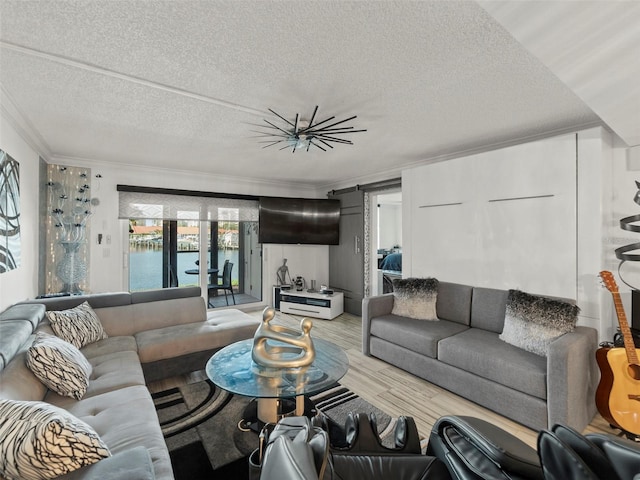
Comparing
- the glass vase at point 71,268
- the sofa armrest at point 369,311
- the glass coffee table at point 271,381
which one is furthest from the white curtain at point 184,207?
the glass coffee table at point 271,381

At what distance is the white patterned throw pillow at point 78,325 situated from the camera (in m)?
2.42

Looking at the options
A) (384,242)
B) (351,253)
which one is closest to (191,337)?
(351,253)

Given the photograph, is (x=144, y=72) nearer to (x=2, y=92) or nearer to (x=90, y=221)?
(x=2, y=92)

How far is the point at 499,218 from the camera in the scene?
331 centimetres

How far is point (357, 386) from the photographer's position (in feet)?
9.25

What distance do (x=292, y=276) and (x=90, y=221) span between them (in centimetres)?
345

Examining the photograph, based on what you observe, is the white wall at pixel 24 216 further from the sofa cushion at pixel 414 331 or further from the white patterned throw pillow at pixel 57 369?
the sofa cushion at pixel 414 331

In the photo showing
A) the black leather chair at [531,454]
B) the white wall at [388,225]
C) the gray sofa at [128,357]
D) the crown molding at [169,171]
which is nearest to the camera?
the black leather chair at [531,454]

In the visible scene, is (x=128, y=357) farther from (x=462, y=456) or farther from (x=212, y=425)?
(x=462, y=456)

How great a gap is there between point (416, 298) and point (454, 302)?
1.33 feet

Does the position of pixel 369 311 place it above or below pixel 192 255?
below

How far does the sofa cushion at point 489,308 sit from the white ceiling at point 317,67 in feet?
5.42

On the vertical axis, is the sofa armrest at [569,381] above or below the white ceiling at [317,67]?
below

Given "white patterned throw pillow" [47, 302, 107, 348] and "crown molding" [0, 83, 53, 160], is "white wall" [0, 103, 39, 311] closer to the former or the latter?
"crown molding" [0, 83, 53, 160]
